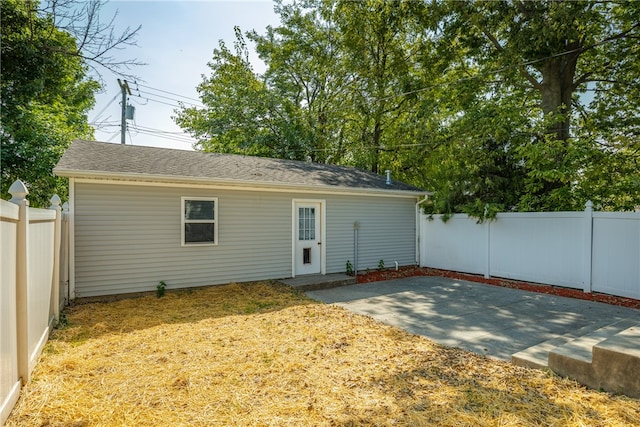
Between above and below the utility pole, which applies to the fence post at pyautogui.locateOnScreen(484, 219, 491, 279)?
below

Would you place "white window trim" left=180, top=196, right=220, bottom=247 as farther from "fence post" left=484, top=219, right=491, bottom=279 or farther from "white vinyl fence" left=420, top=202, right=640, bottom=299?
"fence post" left=484, top=219, right=491, bottom=279

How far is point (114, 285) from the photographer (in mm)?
6633

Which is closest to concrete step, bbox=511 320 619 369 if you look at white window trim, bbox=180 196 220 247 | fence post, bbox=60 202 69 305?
white window trim, bbox=180 196 220 247

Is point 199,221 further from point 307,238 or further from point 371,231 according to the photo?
point 371,231

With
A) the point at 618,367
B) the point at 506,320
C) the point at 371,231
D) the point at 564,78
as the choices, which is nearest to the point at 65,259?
the point at 371,231

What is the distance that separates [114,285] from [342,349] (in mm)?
4835

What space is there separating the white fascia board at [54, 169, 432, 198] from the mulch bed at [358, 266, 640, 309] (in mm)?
2326

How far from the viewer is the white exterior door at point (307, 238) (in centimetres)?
875

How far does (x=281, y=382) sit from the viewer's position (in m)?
3.36

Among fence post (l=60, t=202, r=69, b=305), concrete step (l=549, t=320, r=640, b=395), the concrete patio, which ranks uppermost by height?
fence post (l=60, t=202, r=69, b=305)

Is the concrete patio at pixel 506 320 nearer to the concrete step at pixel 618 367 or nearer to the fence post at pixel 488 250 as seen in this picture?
the concrete step at pixel 618 367

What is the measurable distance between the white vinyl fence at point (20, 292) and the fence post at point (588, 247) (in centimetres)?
926

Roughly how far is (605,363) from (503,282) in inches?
226

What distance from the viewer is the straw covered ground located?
2744 mm
